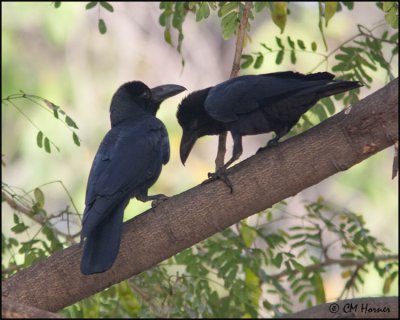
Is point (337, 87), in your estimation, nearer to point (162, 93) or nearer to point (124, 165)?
point (124, 165)

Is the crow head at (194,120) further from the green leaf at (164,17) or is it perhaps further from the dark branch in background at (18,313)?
the dark branch in background at (18,313)

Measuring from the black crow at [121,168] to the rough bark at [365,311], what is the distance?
98 centimetres

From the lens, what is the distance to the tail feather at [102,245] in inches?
151

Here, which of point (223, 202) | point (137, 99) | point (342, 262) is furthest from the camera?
point (137, 99)

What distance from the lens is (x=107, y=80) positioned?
11.8 metres

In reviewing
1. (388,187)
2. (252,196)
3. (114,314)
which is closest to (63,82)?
(388,187)

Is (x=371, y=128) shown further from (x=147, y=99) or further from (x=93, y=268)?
(x=147, y=99)

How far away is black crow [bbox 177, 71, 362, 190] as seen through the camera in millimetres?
4492

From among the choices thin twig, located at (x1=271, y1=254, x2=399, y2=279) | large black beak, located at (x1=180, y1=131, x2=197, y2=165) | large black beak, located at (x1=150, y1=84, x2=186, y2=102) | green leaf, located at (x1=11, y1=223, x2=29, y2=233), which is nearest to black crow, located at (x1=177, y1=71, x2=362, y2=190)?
large black beak, located at (x1=180, y1=131, x2=197, y2=165)

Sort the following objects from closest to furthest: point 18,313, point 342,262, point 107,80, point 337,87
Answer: point 18,313, point 337,87, point 342,262, point 107,80

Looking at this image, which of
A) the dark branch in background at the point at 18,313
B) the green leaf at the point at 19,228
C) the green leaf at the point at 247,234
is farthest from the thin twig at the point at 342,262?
the dark branch in background at the point at 18,313

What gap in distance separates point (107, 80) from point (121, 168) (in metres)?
7.29

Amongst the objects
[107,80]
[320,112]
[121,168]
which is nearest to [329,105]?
[320,112]

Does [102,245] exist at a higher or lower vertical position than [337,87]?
lower
